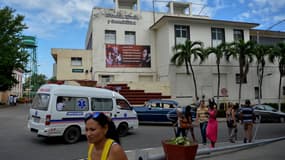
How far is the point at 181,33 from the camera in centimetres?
2861

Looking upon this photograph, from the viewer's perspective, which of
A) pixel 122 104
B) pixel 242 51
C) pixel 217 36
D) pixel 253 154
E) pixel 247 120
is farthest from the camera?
pixel 217 36

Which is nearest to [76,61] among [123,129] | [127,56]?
[127,56]

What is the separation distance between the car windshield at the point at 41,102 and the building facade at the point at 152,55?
16.6 m

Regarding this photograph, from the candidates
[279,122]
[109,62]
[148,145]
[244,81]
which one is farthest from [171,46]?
[148,145]

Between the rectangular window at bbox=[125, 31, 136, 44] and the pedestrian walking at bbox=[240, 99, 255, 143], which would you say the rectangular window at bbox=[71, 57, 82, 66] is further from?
the pedestrian walking at bbox=[240, 99, 255, 143]

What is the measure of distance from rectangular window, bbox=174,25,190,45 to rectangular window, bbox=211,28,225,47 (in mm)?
3578

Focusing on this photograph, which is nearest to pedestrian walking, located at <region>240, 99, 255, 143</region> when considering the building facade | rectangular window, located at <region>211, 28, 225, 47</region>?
the building facade

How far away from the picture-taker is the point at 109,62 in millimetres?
28984

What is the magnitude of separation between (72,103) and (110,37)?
2032cm

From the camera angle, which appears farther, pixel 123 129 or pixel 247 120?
pixel 123 129

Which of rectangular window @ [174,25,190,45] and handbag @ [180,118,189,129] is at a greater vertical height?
rectangular window @ [174,25,190,45]

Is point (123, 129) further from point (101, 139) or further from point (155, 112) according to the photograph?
point (101, 139)

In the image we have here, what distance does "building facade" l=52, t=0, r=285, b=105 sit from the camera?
27.9 meters

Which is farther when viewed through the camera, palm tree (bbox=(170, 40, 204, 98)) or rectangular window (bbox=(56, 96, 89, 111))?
palm tree (bbox=(170, 40, 204, 98))
